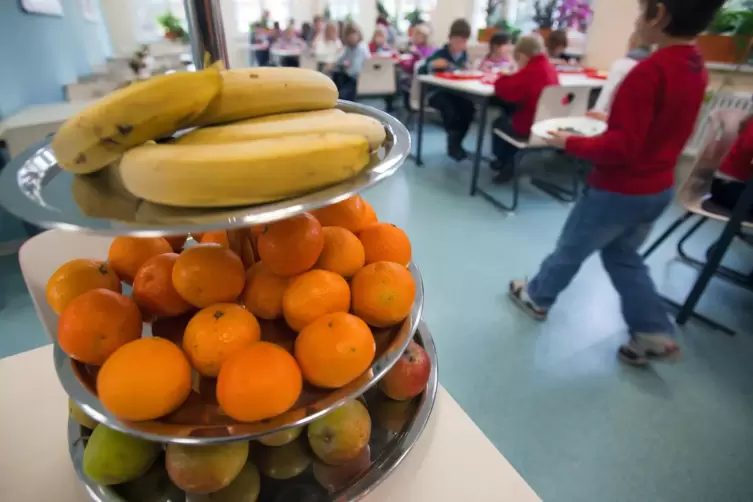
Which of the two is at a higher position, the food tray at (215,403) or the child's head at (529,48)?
the child's head at (529,48)

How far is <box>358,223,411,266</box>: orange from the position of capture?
2.02 ft

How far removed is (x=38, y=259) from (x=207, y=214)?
2.26 feet

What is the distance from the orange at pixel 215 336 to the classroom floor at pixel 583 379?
3.71 ft

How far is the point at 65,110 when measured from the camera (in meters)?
2.27

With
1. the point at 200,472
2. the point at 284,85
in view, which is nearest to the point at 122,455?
the point at 200,472

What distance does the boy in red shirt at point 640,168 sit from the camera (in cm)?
121

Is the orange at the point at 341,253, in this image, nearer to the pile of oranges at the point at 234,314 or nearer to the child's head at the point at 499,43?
the pile of oranges at the point at 234,314

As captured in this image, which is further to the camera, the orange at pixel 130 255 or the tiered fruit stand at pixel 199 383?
the orange at pixel 130 255

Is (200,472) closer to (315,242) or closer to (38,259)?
(315,242)

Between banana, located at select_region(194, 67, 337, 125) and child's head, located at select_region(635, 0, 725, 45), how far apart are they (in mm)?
1169

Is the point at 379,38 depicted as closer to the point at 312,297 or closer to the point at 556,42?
the point at 556,42

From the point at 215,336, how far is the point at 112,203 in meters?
0.17

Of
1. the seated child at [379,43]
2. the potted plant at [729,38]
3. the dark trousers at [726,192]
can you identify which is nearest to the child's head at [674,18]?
the dark trousers at [726,192]

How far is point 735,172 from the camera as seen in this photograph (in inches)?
68.1
